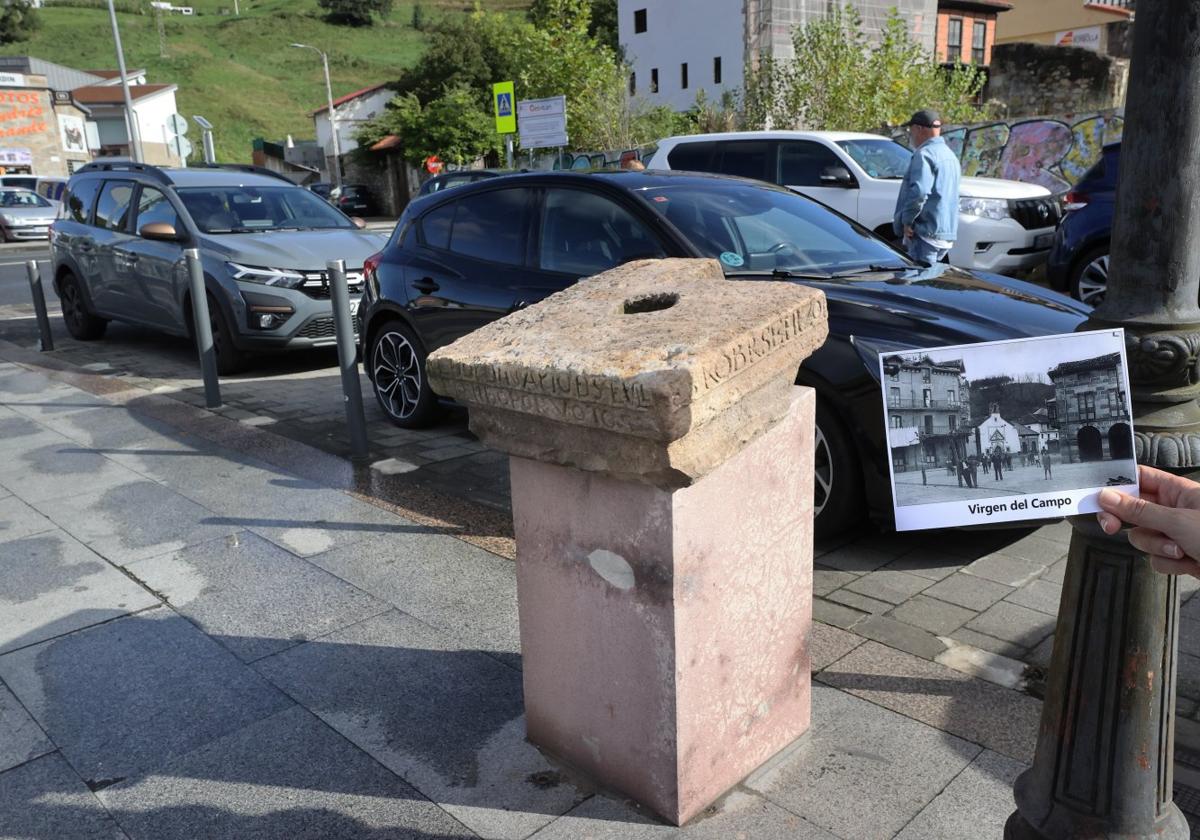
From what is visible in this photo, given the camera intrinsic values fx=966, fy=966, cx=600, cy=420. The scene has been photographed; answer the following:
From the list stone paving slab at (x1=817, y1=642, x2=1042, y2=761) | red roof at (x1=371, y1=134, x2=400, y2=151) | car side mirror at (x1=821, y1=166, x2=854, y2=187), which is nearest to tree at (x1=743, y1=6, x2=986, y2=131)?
car side mirror at (x1=821, y1=166, x2=854, y2=187)

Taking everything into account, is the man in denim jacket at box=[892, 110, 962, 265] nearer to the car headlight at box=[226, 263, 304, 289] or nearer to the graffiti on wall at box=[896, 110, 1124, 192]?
the car headlight at box=[226, 263, 304, 289]

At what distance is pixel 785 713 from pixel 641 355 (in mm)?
1231

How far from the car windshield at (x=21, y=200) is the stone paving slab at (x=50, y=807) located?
30.5m

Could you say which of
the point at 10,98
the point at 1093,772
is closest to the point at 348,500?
the point at 1093,772

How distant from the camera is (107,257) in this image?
955 centimetres

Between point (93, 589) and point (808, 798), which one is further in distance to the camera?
point (93, 589)

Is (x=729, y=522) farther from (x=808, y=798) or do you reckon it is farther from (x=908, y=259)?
(x=908, y=259)

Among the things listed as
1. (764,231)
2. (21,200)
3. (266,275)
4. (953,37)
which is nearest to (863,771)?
(764,231)

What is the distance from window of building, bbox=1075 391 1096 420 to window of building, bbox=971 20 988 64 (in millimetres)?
50258

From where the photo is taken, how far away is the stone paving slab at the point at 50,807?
98.6 inches

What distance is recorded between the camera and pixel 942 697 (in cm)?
298

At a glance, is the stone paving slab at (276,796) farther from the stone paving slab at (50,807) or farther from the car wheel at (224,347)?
the car wheel at (224,347)

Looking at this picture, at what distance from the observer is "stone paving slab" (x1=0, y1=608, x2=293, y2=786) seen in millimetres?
2867

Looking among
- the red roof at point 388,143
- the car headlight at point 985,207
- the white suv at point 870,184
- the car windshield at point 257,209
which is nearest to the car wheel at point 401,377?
the car windshield at point 257,209
